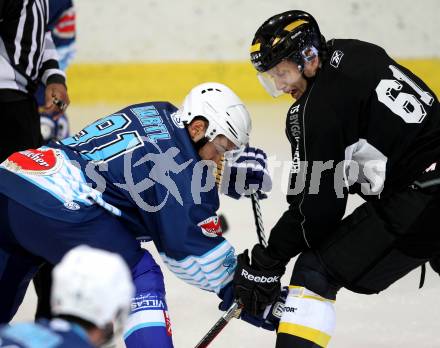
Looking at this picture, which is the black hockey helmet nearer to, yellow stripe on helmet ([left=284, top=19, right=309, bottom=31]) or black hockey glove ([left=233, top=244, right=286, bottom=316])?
yellow stripe on helmet ([left=284, top=19, right=309, bottom=31])

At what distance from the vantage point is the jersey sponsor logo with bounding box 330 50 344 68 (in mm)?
2582

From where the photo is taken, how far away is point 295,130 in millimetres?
2551

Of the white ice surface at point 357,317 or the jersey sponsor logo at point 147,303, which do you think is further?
the white ice surface at point 357,317

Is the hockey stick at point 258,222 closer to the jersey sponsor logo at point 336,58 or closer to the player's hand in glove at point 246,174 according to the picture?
the player's hand in glove at point 246,174

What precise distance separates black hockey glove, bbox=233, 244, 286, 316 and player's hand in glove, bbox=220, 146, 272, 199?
0.39 m

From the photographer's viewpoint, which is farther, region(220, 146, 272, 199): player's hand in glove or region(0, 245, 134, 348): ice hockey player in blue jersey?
region(220, 146, 272, 199): player's hand in glove

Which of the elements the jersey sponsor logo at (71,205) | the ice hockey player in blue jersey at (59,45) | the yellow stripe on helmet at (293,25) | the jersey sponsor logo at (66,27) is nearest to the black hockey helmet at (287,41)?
the yellow stripe on helmet at (293,25)

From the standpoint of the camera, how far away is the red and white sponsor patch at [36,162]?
8.57ft

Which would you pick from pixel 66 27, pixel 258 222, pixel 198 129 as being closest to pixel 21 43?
pixel 198 129

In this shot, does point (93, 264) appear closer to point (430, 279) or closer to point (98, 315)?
point (98, 315)

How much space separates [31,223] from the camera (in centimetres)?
255

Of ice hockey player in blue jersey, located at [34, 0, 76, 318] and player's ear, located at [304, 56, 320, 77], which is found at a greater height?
player's ear, located at [304, 56, 320, 77]

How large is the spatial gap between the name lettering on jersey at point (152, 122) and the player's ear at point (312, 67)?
1.45 ft

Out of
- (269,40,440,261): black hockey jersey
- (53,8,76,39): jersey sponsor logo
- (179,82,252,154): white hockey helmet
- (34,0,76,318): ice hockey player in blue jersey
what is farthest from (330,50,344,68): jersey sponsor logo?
(53,8,76,39): jersey sponsor logo
